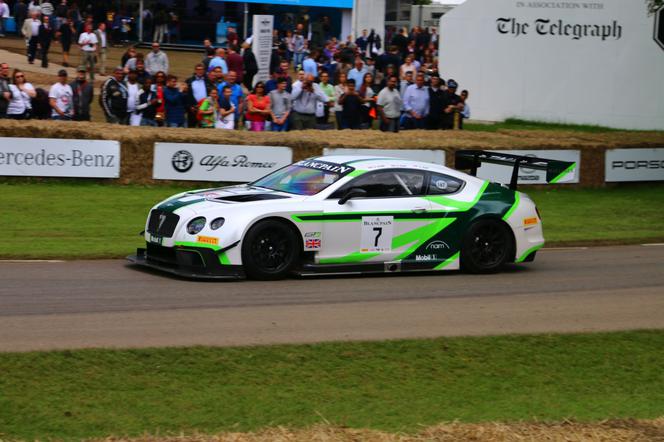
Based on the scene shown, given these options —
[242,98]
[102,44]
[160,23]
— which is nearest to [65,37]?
[102,44]

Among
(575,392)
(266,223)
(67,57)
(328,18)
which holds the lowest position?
(575,392)

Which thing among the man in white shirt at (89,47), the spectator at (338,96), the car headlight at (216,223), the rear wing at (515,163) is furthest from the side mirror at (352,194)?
the man in white shirt at (89,47)

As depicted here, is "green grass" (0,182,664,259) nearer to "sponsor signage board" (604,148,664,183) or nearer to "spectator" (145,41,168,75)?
"sponsor signage board" (604,148,664,183)

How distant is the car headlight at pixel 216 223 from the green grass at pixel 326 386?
3.22m

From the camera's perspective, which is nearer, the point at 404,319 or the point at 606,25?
the point at 404,319

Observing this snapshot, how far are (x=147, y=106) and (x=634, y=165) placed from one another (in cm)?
1057

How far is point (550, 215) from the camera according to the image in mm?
19797

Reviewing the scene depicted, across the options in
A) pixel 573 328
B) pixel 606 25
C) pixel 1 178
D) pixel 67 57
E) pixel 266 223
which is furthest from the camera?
pixel 67 57

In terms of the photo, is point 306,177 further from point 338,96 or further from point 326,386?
point 338,96

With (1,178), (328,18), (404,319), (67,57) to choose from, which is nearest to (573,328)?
(404,319)

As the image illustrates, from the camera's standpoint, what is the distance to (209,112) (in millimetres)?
21547

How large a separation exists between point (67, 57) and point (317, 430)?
30.0m

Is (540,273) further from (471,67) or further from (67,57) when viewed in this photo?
(67,57)

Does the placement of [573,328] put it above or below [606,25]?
below
